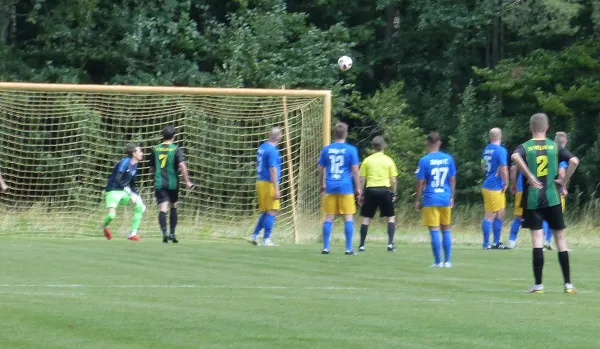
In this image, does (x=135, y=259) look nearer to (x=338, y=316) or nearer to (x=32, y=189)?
(x=338, y=316)

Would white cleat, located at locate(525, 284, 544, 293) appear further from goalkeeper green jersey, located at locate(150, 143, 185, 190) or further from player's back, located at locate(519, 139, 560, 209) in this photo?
goalkeeper green jersey, located at locate(150, 143, 185, 190)

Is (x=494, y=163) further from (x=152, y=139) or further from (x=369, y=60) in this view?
(x=369, y=60)

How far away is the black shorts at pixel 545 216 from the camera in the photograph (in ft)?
39.1

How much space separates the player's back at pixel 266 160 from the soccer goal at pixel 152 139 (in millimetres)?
2662

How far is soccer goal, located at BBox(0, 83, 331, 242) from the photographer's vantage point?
72.3 ft

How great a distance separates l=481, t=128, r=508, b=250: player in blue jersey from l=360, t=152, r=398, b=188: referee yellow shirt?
6.36 feet

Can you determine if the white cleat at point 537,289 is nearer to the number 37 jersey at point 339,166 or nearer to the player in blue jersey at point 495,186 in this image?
the number 37 jersey at point 339,166

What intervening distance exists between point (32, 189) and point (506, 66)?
51.3 feet

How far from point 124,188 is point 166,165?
3.92 feet

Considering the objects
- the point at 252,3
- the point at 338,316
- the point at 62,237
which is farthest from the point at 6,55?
the point at 338,316

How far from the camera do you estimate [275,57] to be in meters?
34.8

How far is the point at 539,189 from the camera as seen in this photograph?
11.9 meters

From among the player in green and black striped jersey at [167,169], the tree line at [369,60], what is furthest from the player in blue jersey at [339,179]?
the tree line at [369,60]

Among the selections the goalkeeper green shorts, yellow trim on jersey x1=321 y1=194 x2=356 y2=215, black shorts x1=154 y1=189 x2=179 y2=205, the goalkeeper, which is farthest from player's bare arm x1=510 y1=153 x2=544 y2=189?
the goalkeeper green shorts
